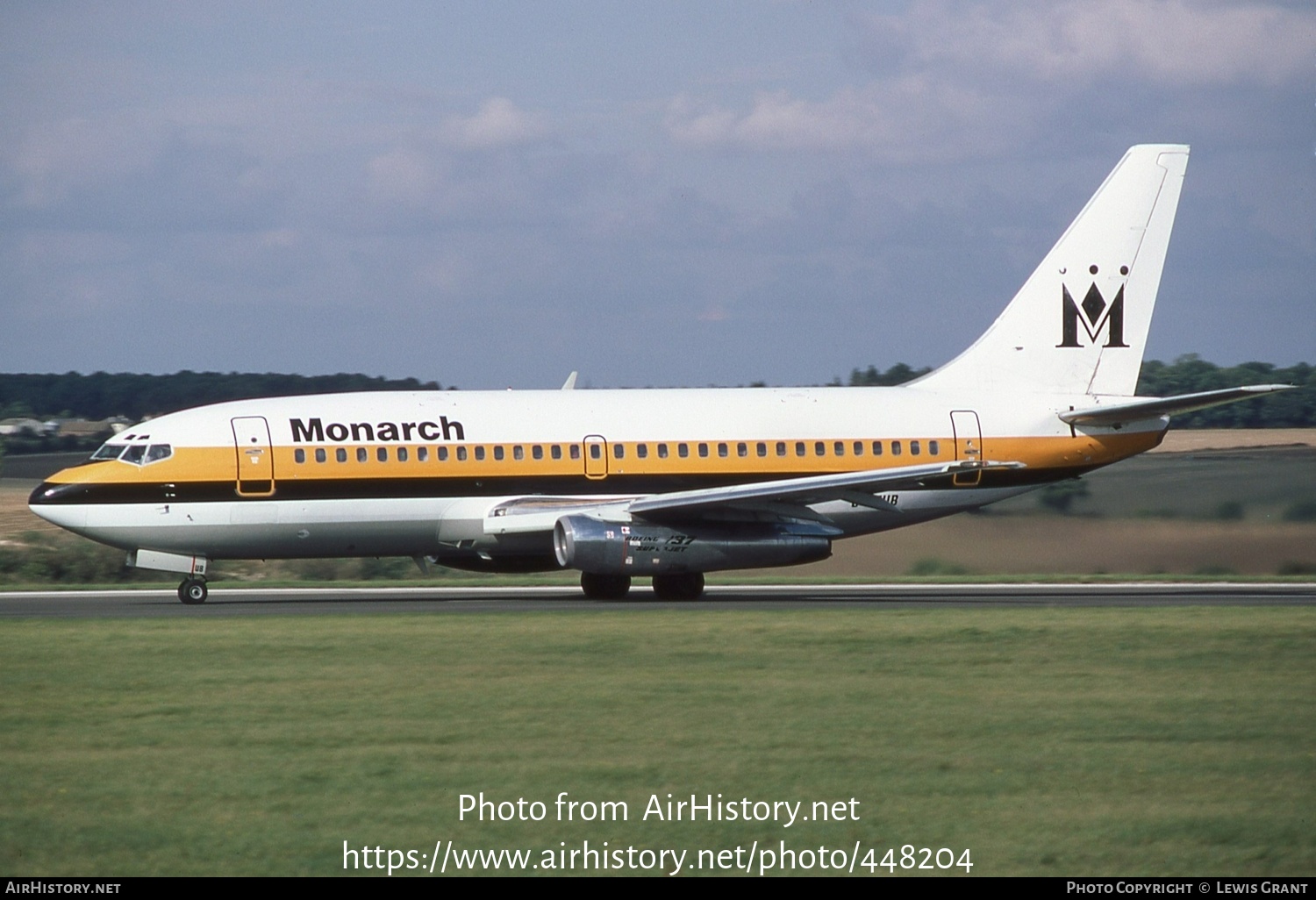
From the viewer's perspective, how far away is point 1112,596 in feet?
97.9

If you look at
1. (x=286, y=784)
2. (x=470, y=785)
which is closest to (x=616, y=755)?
(x=470, y=785)

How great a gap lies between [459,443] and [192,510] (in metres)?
4.59

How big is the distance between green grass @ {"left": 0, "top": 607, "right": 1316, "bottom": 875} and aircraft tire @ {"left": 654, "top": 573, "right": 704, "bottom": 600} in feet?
23.7

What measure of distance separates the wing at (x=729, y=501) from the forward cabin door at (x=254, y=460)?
3734mm

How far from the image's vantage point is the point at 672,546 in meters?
28.3

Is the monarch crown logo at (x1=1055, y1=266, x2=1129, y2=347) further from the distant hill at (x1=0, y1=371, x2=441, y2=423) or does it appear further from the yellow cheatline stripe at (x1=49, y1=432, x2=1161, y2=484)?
the distant hill at (x1=0, y1=371, x2=441, y2=423)

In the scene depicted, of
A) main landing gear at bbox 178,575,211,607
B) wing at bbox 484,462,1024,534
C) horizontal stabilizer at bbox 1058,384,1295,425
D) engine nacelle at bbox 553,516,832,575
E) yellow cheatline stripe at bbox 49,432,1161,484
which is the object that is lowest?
main landing gear at bbox 178,575,211,607

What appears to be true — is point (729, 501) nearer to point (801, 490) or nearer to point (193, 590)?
point (801, 490)

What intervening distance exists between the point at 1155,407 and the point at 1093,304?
11.1 feet

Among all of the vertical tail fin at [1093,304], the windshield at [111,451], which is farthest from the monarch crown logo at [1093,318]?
the windshield at [111,451]

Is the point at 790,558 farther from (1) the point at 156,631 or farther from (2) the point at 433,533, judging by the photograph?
(1) the point at 156,631

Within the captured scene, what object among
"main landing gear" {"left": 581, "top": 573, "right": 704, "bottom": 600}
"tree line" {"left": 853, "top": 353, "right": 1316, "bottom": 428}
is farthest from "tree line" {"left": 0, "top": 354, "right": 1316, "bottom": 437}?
"main landing gear" {"left": 581, "top": 573, "right": 704, "bottom": 600}

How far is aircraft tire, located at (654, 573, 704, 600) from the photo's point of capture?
29781mm

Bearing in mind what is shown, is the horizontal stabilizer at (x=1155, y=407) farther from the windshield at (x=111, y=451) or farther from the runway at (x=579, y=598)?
the windshield at (x=111, y=451)
